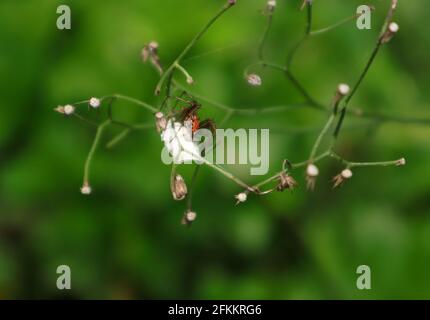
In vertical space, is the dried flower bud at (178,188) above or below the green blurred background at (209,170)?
below

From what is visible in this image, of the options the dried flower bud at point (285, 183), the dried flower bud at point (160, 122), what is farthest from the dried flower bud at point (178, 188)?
the dried flower bud at point (285, 183)

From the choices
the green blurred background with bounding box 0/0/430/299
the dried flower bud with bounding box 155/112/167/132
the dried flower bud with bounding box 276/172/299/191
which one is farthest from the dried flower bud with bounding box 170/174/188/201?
the green blurred background with bounding box 0/0/430/299

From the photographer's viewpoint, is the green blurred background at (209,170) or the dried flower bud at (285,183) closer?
the dried flower bud at (285,183)

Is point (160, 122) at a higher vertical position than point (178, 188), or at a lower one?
higher

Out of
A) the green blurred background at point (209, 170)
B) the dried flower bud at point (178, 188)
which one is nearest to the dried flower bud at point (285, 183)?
the dried flower bud at point (178, 188)

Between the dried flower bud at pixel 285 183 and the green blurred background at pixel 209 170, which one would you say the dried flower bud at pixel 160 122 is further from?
the green blurred background at pixel 209 170

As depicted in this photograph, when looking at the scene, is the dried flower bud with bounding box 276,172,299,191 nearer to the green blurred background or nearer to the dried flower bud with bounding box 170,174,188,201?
the dried flower bud with bounding box 170,174,188,201

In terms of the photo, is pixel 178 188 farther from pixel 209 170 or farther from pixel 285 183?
pixel 209 170

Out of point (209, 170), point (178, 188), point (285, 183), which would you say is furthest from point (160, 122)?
point (209, 170)
